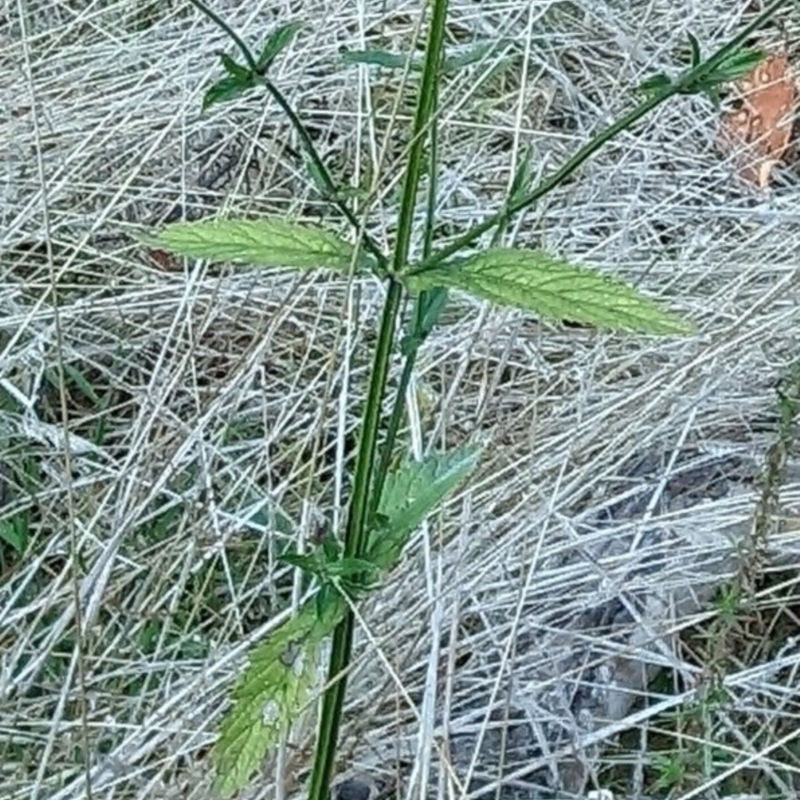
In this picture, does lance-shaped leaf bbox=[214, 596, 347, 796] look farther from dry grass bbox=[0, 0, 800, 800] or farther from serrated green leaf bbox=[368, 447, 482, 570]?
dry grass bbox=[0, 0, 800, 800]

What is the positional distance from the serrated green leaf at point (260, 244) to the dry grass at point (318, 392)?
280 millimetres

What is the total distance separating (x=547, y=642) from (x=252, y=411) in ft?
1.67

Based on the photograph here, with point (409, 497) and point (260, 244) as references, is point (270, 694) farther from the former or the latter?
point (260, 244)

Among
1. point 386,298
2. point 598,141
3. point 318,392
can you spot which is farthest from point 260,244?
point 318,392

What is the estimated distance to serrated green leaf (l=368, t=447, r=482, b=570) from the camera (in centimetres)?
94

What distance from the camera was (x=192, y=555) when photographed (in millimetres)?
1604

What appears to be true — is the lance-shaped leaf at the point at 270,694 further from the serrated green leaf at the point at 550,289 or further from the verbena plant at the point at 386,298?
the serrated green leaf at the point at 550,289

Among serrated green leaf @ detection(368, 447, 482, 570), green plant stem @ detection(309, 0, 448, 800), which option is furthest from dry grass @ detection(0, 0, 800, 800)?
green plant stem @ detection(309, 0, 448, 800)

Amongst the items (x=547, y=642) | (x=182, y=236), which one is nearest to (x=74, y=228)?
(x=547, y=642)

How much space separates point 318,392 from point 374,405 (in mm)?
1069

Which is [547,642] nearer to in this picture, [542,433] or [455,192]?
[542,433]

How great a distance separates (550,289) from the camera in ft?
→ 2.81

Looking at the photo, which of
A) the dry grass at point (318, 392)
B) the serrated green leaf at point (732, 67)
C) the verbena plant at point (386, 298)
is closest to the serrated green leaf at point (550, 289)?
the verbena plant at point (386, 298)

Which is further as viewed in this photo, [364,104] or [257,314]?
[364,104]
